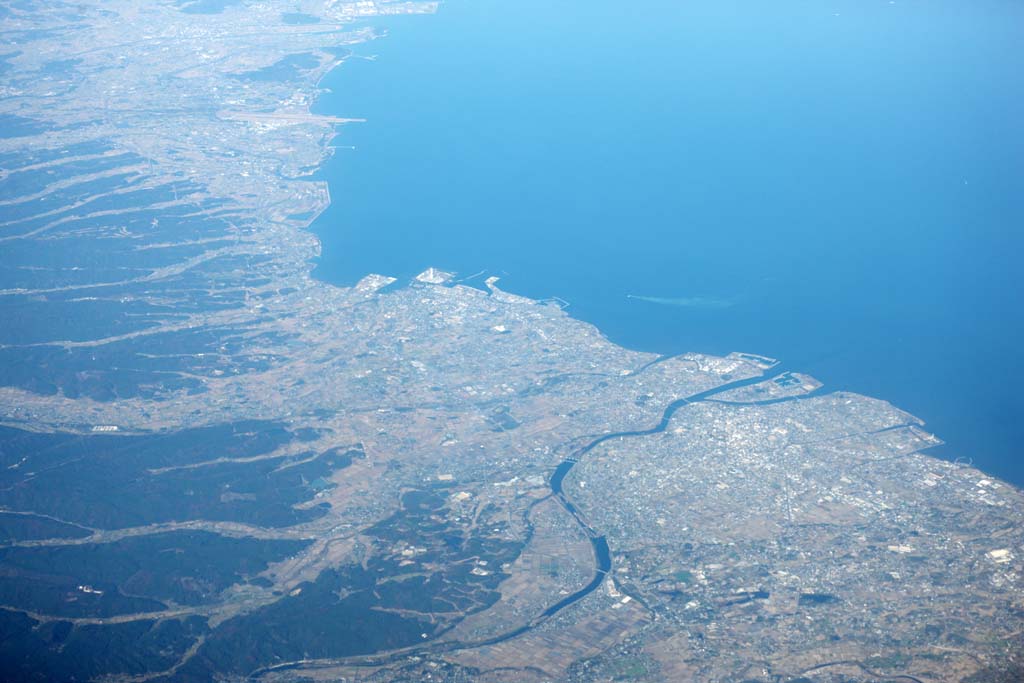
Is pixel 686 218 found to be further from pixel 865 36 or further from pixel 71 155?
pixel 865 36

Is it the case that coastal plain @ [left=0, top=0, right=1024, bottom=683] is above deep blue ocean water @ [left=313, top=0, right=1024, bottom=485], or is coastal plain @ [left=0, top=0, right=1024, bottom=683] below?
below

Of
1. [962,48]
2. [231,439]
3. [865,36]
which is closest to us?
[231,439]

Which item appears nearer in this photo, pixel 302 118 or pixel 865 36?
pixel 302 118

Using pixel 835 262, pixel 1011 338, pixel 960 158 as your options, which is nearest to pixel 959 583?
pixel 1011 338

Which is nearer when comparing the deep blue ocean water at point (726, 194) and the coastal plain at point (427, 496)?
the coastal plain at point (427, 496)

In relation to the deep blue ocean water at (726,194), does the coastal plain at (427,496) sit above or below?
below

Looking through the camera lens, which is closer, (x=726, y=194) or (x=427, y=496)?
(x=427, y=496)

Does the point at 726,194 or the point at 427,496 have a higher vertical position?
the point at 726,194

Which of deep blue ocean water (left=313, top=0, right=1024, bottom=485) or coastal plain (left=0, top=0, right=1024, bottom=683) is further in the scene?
deep blue ocean water (left=313, top=0, right=1024, bottom=485)
